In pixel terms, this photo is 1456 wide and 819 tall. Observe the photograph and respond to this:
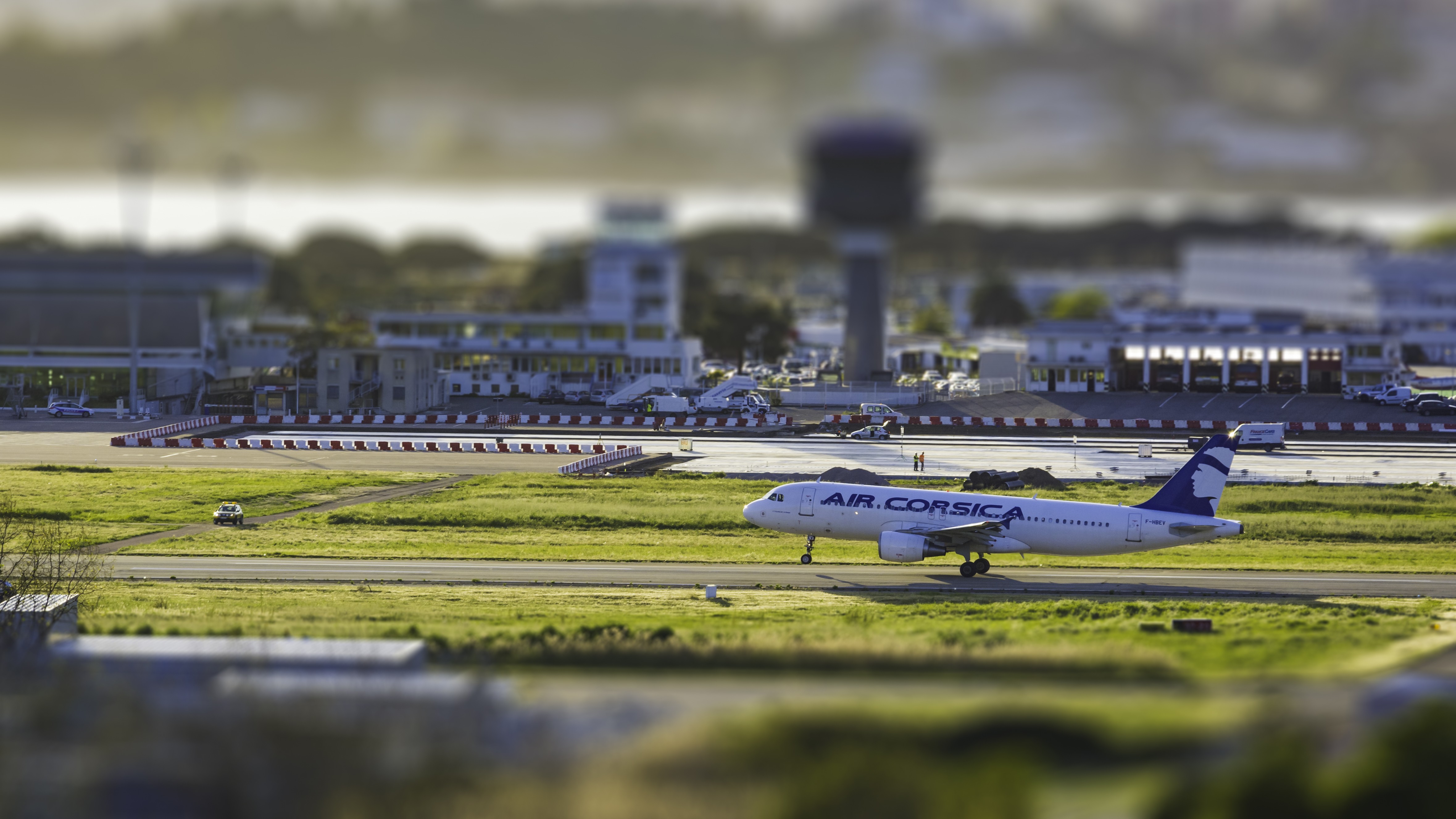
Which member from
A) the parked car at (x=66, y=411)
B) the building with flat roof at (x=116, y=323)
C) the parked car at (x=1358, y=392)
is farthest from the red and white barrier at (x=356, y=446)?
the parked car at (x=1358, y=392)

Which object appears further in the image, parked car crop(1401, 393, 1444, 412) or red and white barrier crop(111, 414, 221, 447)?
parked car crop(1401, 393, 1444, 412)

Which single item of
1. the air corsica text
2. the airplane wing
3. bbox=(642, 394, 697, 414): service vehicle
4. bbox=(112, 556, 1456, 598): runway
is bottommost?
bbox=(112, 556, 1456, 598): runway

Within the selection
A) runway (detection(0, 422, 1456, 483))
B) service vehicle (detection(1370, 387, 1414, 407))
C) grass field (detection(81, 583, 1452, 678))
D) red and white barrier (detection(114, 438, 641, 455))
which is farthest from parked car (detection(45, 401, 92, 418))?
service vehicle (detection(1370, 387, 1414, 407))

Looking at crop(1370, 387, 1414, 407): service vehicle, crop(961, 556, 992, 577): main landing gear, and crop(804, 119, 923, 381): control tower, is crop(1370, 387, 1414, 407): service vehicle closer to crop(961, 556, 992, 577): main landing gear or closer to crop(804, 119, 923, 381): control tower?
crop(804, 119, 923, 381): control tower

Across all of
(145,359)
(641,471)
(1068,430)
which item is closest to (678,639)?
(641,471)

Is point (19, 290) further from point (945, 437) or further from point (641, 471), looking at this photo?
point (945, 437)
